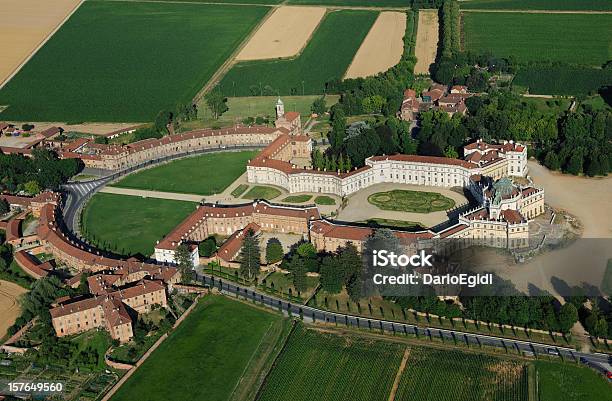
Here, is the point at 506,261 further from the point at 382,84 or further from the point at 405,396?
the point at 382,84

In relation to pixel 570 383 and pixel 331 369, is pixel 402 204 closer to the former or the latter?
pixel 331 369

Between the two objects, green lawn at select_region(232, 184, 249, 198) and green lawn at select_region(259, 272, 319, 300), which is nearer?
green lawn at select_region(259, 272, 319, 300)

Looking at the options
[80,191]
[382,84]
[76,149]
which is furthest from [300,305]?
[382,84]

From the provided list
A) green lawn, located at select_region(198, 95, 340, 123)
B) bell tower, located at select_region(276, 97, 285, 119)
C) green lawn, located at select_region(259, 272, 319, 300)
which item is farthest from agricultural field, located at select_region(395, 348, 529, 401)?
green lawn, located at select_region(198, 95, 340, 123)

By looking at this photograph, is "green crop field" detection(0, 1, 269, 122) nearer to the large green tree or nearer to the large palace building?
the large palace building

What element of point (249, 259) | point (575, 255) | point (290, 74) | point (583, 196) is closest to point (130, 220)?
point (249, 259)

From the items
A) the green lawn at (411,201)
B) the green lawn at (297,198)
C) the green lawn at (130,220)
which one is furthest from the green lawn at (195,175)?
the green lawn at (411,201)

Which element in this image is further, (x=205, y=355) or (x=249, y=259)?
(x=249, y=259)
